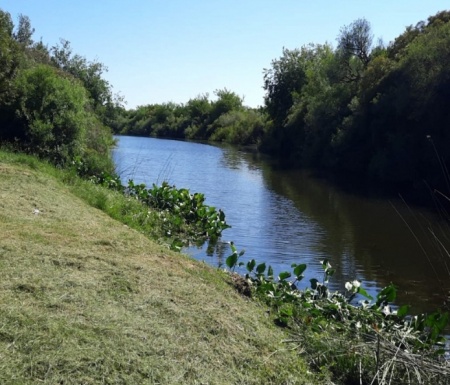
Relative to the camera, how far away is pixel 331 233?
17312 millimetres

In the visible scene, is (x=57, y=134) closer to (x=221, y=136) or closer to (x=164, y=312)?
(x=164, y=312)

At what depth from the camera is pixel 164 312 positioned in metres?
5.62

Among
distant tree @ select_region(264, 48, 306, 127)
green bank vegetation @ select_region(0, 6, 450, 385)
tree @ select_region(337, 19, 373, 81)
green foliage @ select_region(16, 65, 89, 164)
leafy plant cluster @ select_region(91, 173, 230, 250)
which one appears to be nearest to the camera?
green bank vegetation @ select_region(0, 6, 450, 385)

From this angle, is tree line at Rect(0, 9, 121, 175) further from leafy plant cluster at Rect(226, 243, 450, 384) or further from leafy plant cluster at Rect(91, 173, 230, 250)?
leafy plant cluster at Rect(226, 243, 450, 384)

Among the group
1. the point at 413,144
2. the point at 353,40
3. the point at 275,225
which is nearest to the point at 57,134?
the point at 275,225

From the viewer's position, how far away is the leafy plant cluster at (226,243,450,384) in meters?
5.26

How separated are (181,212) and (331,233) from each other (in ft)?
16.2

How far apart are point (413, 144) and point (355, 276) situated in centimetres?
1792

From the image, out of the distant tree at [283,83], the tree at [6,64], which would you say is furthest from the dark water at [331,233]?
the distant tree at [283,83]

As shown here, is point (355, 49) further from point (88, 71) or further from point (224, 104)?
point (224, 104)

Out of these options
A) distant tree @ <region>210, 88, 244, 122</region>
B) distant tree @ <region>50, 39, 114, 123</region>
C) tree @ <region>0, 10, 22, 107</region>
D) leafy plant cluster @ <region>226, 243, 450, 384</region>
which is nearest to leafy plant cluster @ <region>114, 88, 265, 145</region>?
distant tree @ <region>210, 88, 244, 122</region>

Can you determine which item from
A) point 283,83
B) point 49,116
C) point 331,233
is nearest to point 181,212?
point 331,233

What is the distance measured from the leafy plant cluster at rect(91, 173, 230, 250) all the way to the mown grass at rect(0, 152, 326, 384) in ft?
18.1

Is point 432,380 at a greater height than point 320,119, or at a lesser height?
lesser
